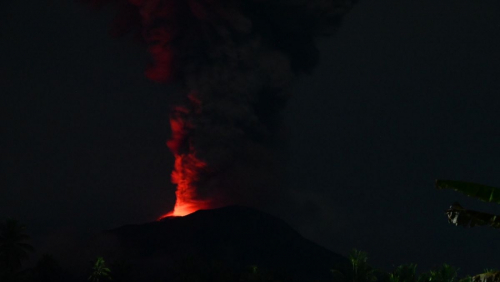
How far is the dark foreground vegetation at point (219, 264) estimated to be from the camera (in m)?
12.2

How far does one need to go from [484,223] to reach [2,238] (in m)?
59.9

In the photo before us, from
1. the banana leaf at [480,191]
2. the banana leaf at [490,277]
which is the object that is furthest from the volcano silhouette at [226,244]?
the banana leaf at [480,191]

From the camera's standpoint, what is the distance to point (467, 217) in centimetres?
1216

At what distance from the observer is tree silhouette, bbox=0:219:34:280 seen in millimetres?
61750

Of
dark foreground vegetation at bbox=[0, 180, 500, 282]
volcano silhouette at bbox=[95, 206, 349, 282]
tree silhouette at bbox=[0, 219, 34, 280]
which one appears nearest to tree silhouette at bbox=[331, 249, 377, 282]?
dark foreground vegetation at bbox=[0, 180, 500, 282]

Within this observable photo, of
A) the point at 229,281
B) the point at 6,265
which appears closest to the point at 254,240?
the point at 229,281

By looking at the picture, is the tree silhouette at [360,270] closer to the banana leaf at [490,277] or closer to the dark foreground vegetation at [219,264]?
the dark foreground vegetation at [219,264]

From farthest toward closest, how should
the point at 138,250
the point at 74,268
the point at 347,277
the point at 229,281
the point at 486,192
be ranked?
the point at 138,250 → the point at 74,268 → the point at 229,281 → the point at 347,277 → the point at 486,192

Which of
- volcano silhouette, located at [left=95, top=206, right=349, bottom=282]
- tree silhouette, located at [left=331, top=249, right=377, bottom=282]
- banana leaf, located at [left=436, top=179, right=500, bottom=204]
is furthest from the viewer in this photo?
volcano silhouette, located at [left=95, top=206, right=349, bottom=282]

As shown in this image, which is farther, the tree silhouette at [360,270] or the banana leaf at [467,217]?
the tree silhouette at [360,270]

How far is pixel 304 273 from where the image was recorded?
395ft

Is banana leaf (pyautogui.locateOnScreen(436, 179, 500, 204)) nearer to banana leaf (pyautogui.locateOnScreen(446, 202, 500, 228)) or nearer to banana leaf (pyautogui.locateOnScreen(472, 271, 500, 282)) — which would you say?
banana leaf (pyautogui.locateOnScreen(446, 202, 500, 228))

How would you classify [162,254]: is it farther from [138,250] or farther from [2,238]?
[2,238]

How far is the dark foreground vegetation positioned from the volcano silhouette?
0.78 ft
